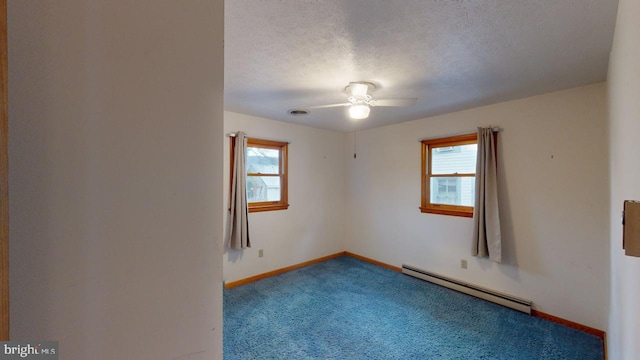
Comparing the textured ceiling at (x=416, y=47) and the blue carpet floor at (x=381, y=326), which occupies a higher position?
the textured ceiling at (x=416, y=47)

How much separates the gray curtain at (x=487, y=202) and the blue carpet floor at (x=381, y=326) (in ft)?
2.16

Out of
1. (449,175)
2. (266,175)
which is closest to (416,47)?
(449,175)

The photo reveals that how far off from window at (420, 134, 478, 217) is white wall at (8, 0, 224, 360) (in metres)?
3.40

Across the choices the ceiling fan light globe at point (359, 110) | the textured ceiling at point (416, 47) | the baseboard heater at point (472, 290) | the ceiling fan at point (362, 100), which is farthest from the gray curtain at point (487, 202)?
the ceiling fan light globe at point (359, 110)

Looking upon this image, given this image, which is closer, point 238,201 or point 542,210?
point 542,210

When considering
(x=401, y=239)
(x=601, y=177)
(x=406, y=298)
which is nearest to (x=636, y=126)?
(x=601, y=177)

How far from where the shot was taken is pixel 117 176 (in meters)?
0.61

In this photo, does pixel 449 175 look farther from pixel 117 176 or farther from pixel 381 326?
pixel 117 176

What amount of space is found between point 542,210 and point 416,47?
2302 millimetres

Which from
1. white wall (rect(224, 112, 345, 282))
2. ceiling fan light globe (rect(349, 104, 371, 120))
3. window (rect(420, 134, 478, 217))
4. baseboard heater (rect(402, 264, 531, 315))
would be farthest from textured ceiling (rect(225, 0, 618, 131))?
baseboard heater (rect(402, 264, 531, 315))

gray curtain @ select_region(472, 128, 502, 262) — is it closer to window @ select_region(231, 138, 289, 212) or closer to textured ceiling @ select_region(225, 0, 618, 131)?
textured ceiling @ select_region(225, 0, 618, 131)

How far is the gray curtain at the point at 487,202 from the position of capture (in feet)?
9.75

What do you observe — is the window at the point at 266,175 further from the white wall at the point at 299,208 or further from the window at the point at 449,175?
the window at the point at 449,175

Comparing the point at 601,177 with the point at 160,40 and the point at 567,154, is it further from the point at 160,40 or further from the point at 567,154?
the point at 160,40
